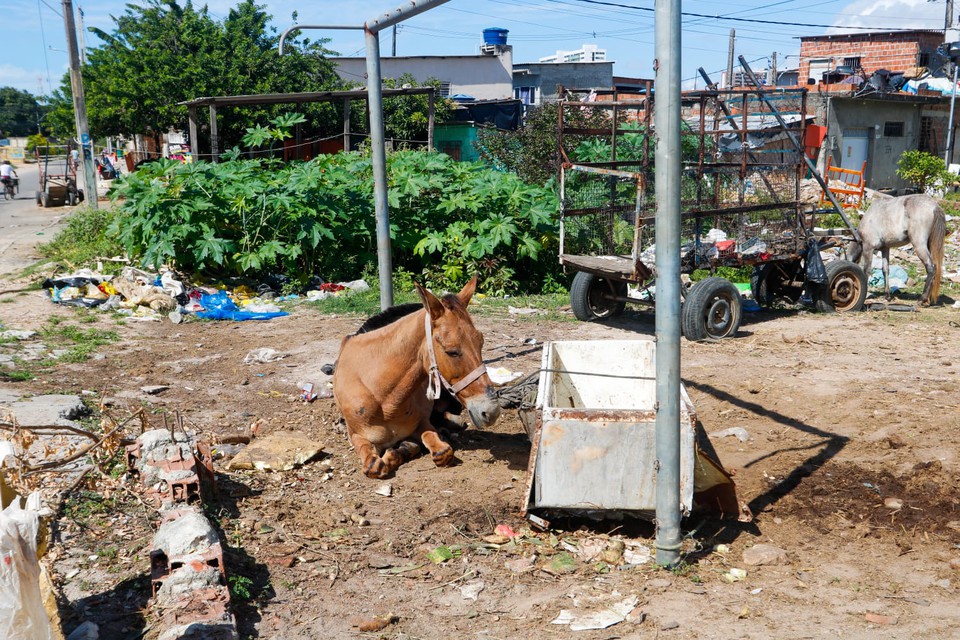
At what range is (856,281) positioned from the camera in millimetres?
11578

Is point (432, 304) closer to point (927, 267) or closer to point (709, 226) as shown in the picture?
point (709, 226)

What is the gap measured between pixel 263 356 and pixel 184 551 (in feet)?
16.6

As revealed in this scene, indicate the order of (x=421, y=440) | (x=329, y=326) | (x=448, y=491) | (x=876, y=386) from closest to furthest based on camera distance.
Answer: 1. (x=448, y=491)
2. (x=421, y=440)
3. (x=876, y=386)
4. (x=329, y=326)

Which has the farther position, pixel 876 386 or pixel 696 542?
pixel 876 386

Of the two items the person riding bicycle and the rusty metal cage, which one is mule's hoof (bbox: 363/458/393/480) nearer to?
the rusty metal cage

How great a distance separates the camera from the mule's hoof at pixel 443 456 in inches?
229

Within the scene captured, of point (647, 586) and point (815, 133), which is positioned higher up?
point (815, 133)

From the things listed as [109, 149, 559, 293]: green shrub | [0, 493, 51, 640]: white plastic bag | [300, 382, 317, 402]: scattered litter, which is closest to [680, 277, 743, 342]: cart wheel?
[109, 149, 559, 293]: green shrub

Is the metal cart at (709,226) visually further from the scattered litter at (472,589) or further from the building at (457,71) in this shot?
the building at (457,71)

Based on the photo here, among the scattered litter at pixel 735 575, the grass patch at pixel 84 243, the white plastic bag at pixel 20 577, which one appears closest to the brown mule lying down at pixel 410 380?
the scattered litter at pixel 735 575

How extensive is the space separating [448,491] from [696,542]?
168cm

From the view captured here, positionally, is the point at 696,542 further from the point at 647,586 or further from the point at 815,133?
the point at 815,133

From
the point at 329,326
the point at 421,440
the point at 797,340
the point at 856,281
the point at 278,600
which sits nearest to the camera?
the point at 278,600

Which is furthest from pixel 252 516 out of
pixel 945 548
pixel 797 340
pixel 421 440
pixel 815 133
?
pixel 815 133
